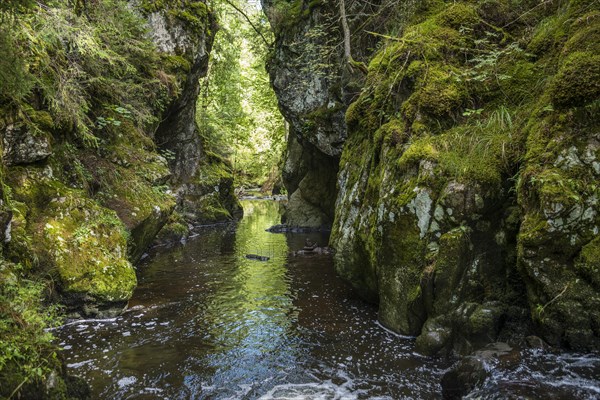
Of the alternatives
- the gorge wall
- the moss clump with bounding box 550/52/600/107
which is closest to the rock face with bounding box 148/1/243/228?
the gorge wall

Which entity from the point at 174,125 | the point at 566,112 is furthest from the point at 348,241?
the point at 174,125

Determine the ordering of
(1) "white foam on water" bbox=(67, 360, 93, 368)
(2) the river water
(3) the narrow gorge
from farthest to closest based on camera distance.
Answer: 1. (1) "white foam on water" bbox=(67, 360, 93, 368)
2. (2) the river water
3. (3) the narrow gorge

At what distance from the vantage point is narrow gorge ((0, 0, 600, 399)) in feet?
15.1

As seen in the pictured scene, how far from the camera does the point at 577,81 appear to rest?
478 centimetres

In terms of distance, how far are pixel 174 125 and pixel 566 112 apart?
1744cm

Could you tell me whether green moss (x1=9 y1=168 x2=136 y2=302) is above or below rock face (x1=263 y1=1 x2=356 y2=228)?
below

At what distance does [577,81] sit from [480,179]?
161 cm

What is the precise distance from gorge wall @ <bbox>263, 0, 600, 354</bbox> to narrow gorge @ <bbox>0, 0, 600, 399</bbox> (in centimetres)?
3

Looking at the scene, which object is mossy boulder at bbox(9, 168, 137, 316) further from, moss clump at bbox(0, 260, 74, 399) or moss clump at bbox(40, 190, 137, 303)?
moss clump at bbox(0, 260, 74, 399)

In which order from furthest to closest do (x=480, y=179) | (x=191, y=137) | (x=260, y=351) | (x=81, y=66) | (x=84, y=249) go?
(x=191, y=137) → (x=81, y=66) → (x=84, y=249) → (x=260, y=351) → (x=480, y=179)

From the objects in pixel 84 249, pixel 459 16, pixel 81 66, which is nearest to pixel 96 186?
pixel 84 249

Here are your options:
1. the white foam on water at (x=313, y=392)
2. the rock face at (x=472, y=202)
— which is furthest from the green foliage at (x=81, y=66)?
the rock face at (x=472, y=202)

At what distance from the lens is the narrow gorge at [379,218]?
461 centimetres

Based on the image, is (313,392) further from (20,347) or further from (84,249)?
(84,249)
